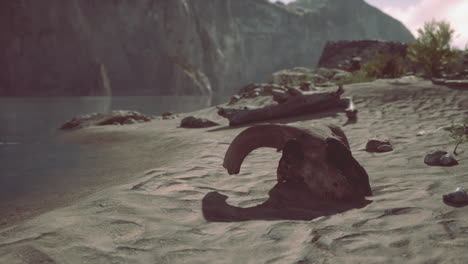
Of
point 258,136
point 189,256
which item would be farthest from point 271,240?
point 258,136

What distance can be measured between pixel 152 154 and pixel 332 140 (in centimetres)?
379

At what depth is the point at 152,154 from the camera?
6.20 m

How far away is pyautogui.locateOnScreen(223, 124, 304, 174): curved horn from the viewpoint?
3.46m

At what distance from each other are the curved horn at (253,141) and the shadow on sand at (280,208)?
45cm

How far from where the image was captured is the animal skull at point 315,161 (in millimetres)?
2979

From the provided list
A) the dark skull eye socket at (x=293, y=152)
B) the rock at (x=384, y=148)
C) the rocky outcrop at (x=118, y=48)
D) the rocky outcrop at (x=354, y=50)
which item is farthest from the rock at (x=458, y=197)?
the rocky outcrop at (x=118, y=48)

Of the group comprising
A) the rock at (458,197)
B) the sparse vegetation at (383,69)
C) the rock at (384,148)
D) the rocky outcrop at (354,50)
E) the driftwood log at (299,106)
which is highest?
the rocky outcrop at (354,50)

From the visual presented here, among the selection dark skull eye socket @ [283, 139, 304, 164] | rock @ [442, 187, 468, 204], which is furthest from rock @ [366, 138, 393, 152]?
rock @ [442, 187, 468, 204]

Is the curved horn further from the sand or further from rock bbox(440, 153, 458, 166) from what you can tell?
rock bbox(440, 153, 458, 166)

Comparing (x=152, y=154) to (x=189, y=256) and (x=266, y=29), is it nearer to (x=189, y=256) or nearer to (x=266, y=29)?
(x=189, y=256)

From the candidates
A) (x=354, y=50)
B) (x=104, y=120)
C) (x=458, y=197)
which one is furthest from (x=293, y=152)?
(x=354, y=50)

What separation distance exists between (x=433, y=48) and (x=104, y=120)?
11.0 metres

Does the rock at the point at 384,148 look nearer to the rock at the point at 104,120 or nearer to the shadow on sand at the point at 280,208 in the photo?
the shadow on sand at the point at 280,208

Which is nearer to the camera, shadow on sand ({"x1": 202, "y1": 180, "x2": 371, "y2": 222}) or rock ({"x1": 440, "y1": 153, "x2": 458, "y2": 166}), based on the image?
shadow on sand ({"x1": 202, "y1": 180, "x2": 371, "y2": 222})
